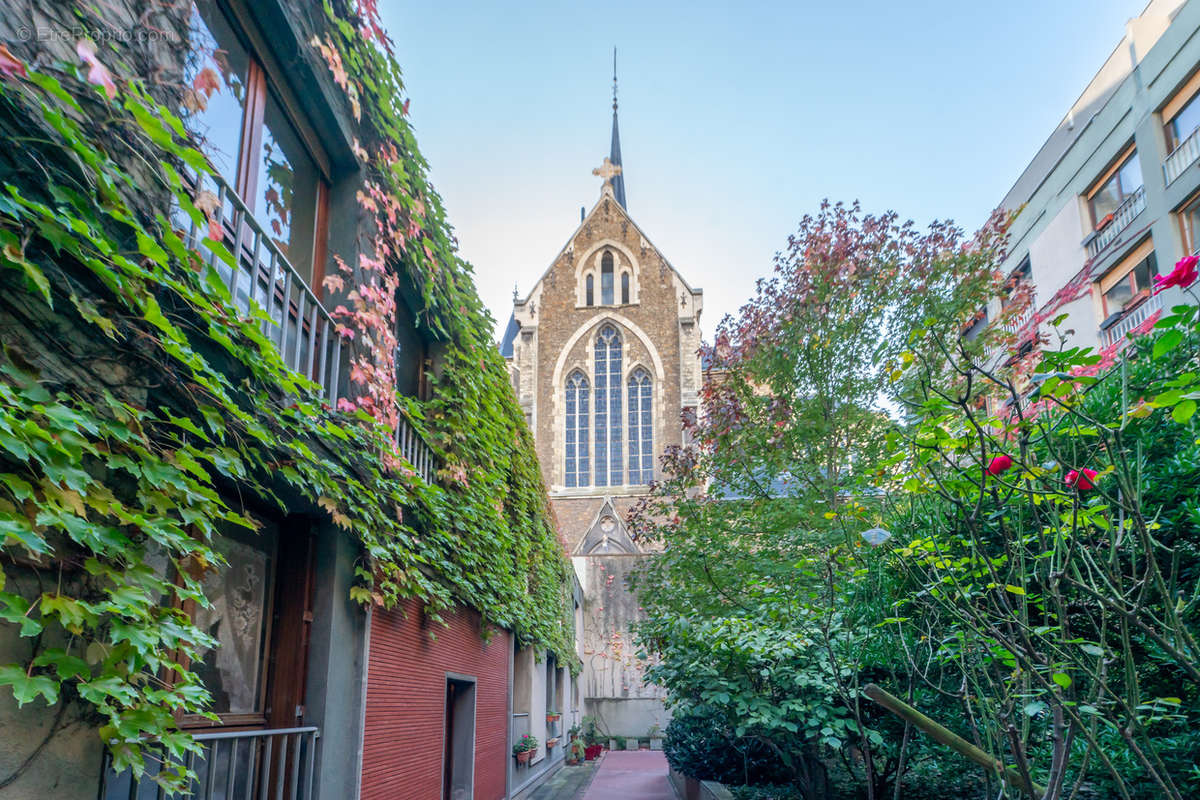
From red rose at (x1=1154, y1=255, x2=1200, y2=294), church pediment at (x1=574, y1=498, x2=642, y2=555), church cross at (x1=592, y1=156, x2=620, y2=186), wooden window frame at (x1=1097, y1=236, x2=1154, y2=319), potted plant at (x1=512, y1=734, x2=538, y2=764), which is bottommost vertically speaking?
potted plant at (x1=512, y1=734, x2=538, y2=764)

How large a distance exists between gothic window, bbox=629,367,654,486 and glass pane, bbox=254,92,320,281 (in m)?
26.2

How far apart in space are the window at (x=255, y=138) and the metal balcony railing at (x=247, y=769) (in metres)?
2.47

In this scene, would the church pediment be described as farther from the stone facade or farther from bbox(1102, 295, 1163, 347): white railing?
bbox(1102, 295, 1163, 347): white railing

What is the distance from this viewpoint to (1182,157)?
12.1m

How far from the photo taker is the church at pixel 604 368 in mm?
31078

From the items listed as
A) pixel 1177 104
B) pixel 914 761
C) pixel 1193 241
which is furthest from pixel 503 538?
pixel 1177 104

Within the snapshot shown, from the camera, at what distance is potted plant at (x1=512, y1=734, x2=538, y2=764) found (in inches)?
459

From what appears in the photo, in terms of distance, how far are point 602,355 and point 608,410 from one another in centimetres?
240

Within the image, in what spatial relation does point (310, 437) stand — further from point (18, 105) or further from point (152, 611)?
point (18, 105)

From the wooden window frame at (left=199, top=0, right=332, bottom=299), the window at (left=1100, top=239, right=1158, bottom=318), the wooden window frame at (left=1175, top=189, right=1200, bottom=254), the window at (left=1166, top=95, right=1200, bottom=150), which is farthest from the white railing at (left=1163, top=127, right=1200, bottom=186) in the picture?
the wooden window frame at (left=199, top=0, right=332, bottom=299)

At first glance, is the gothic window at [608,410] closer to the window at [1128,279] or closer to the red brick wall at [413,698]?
the window at [1128,279]

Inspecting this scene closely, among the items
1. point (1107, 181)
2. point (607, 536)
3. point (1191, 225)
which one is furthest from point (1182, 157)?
point (607, 536)

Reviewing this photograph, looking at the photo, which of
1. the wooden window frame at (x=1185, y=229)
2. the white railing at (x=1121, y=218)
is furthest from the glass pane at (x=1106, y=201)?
the wooden window frame at (x=1185, y=229)

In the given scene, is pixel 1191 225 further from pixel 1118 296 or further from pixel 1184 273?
pixel 1184 273
